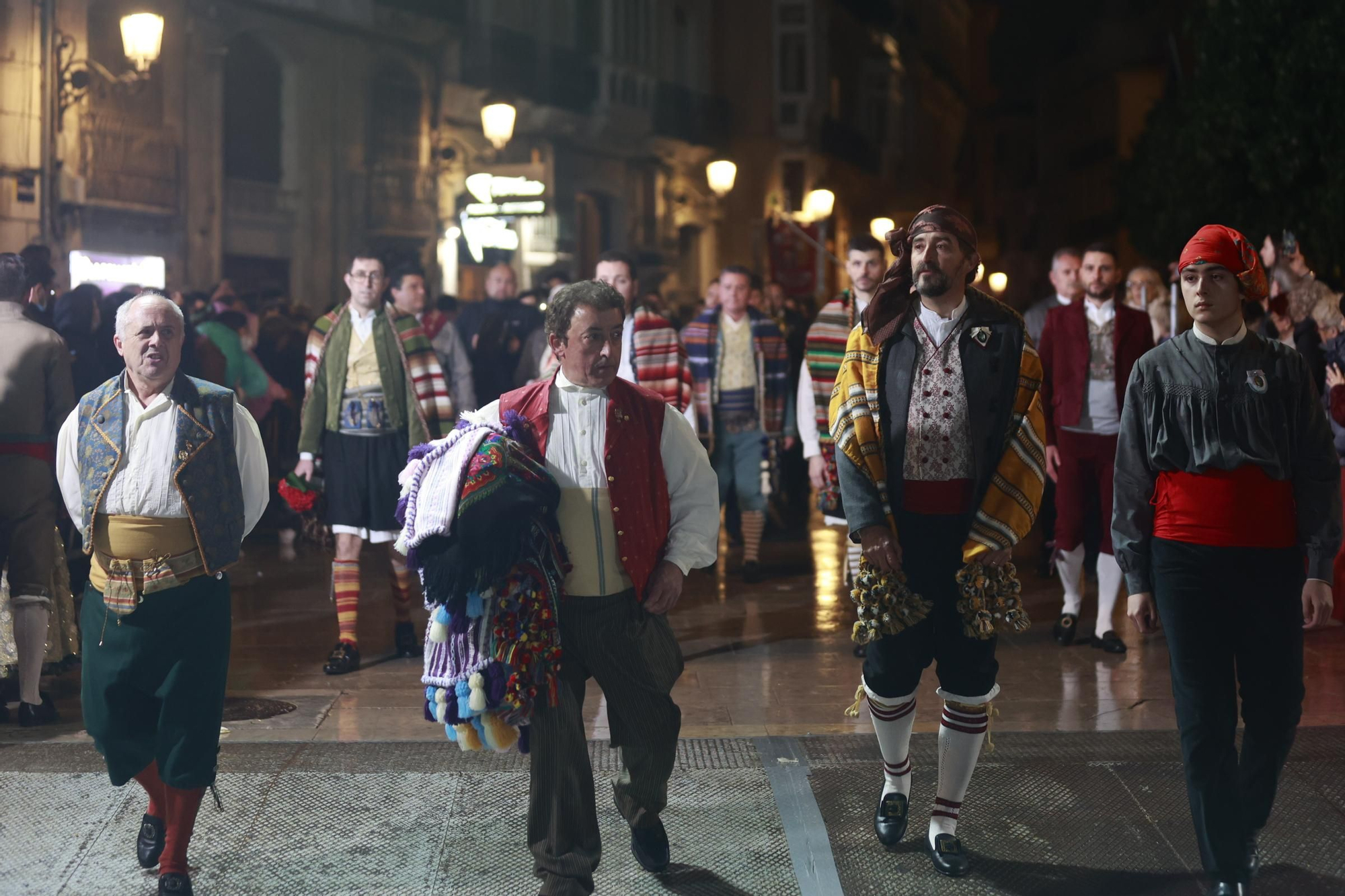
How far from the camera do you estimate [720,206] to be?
114 feet

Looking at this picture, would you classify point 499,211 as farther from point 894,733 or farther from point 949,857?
point 949,857

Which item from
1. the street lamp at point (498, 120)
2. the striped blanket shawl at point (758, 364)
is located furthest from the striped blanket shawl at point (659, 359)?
the street lamp at point (498, 120)

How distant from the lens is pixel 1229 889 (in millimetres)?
4508

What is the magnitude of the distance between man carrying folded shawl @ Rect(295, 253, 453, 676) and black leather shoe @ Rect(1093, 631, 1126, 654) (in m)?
3.56

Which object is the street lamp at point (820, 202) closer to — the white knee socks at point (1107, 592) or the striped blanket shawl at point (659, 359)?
the striped blanket shawl at point (659, 359)

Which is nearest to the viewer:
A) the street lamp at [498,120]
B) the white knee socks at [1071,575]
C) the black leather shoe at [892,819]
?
the black leather shoe at [892,819]

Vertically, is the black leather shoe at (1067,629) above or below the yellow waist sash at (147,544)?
below

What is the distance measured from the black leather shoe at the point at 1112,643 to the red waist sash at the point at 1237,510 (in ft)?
12.5

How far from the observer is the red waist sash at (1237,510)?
4.43 m

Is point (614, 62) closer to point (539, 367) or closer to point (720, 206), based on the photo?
point (720, 206)

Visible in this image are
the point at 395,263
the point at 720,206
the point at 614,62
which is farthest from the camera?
the point at 720,206

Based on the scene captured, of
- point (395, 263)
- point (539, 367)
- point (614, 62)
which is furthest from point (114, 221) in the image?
point (614, 62)

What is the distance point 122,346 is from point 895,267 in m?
2.45

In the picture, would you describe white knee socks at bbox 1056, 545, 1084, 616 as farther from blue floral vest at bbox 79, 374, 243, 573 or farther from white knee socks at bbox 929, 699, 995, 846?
blue floral vest at bbox 79, 374, 243, 573
